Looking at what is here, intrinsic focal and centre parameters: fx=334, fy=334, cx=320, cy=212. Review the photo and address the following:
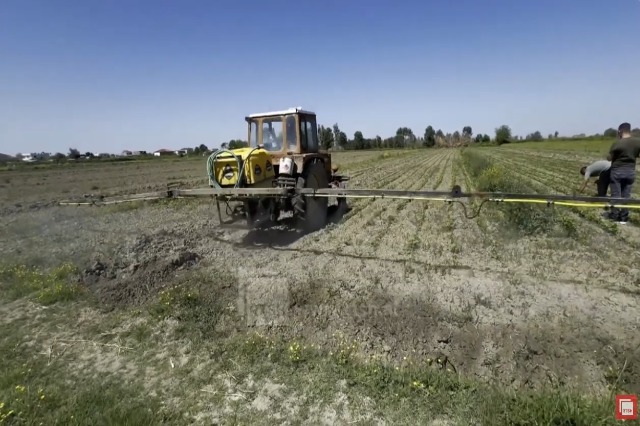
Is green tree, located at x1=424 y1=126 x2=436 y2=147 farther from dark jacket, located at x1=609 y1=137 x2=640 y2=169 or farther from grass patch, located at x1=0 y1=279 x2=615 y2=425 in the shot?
grass patch, located at x1=0 y1=279 x2=615 y2=425

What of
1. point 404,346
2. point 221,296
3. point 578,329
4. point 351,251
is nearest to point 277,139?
point 351,251

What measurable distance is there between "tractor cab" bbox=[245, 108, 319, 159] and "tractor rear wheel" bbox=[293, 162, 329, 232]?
50 centimetres

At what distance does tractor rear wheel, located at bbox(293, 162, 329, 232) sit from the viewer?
714 centimetres

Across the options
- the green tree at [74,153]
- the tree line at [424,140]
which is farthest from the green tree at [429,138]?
the green tree at [74,153]

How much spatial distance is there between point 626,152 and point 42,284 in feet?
36.2

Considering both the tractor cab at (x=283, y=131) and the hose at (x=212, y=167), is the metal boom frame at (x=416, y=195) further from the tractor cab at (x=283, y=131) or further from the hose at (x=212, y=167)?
the tractor cab at (x=283, y=131)

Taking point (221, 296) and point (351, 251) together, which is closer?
point (221, 296)

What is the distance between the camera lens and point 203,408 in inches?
110

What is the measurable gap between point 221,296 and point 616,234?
718 cm

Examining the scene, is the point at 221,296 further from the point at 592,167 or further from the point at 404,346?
the point at 592,167

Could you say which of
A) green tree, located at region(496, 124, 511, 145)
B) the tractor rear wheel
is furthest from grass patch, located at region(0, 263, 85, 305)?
green tree, located at region(496, 124, 511, 145)

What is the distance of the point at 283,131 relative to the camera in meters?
7.70

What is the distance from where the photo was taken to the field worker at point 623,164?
6.88 m

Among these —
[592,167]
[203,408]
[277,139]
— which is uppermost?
[277,139]
